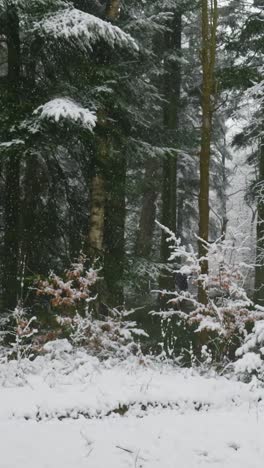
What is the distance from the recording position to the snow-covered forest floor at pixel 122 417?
4.23 metres

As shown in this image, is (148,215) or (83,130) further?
(148,215)

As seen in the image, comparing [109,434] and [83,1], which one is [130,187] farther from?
[109,434]

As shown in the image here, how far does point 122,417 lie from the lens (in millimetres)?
5234

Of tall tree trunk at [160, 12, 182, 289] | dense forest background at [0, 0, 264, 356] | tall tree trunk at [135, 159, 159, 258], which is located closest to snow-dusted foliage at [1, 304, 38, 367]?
dense forest background at [0, 0, 264, 356]

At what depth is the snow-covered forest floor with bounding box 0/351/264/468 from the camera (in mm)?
4230

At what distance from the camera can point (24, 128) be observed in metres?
9.03

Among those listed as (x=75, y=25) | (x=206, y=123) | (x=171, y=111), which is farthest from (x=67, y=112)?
(x=171, y=111)

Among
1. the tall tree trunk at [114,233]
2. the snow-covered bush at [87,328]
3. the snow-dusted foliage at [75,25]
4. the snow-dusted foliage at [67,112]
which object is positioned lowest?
the snow-covered bush at [87,328]

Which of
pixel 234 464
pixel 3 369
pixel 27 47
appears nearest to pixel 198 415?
pixel 234 464

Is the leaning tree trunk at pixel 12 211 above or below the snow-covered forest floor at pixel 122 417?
above

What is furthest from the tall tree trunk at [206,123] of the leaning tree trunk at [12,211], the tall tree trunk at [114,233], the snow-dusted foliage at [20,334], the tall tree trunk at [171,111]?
the tall tree trunk at [171,111]

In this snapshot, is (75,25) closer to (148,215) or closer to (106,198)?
(106,198)

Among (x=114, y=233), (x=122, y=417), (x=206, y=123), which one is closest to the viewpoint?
(x=122, y=417)

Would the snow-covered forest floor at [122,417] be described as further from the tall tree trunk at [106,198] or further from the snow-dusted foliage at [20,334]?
the tall tree trunk at [106,198]
